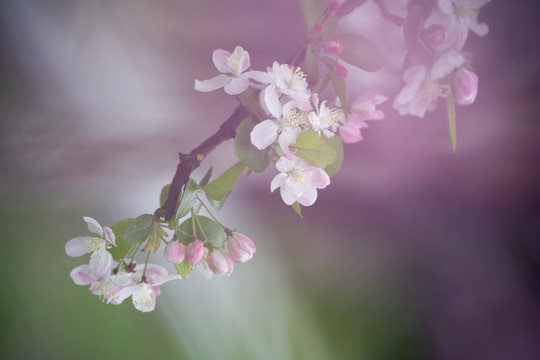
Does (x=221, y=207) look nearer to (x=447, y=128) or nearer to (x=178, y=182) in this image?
(x=178, y=182)

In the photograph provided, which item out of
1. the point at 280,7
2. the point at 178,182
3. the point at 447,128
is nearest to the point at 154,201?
the point at 178,182

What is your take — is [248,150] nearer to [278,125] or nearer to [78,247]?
[278,125]

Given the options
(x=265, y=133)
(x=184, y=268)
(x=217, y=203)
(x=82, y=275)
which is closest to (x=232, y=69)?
(x=265, y=133)

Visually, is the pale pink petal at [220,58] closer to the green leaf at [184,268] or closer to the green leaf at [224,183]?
the green leaf at [224,183]

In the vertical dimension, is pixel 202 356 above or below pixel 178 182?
below

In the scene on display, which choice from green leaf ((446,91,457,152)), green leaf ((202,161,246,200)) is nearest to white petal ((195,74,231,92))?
green leaf ((202,161,246,200))

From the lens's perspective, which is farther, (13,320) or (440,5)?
(13,320)
